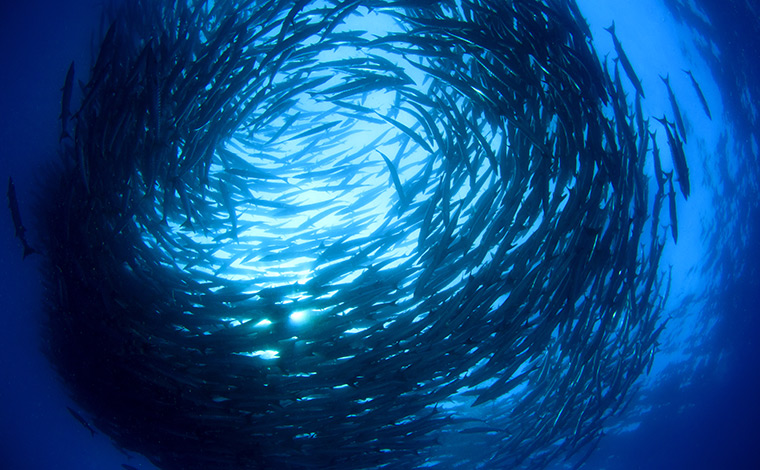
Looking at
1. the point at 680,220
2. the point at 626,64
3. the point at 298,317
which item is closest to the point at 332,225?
the point at 298,317

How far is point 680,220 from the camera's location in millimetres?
11008

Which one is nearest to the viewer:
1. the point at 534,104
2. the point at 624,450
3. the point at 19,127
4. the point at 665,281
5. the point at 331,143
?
the point at 534,104

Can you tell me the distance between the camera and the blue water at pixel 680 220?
4867mm

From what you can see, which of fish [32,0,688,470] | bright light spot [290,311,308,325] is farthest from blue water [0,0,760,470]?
bright light spot [290,311,308,325]

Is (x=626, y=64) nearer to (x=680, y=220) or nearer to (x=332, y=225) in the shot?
(x=332, y=225)

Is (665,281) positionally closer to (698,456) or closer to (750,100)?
(750,100)

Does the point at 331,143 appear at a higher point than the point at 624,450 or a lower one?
higher

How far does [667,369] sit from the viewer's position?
16359 mm

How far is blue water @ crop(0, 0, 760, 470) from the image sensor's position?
192 inches

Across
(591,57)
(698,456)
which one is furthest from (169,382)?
(698,456)

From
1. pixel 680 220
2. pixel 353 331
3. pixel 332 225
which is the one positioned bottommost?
pixel 353 331

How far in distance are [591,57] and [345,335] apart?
5016mm

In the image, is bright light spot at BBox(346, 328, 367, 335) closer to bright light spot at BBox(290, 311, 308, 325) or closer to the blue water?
bright light spot at BBox(290, 311, 308, 325)

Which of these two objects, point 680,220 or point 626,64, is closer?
point 626,64
